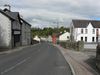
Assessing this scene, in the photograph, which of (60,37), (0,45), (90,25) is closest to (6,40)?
(0,45)

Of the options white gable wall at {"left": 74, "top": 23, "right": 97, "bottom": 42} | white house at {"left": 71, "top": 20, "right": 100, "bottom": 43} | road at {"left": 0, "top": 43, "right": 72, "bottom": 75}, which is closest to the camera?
road at {"left": 0, "top": 43, "right": 72, "bottom": 75}

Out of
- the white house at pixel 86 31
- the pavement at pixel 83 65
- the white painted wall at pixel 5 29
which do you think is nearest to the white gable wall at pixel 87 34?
the white house at pixel 86 31

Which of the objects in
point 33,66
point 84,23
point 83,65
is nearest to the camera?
point 33,66

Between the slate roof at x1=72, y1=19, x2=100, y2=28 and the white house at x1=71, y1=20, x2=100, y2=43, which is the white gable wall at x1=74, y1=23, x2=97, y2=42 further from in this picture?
the slate roof at x1=72, y1=19, x2=100, y2=28

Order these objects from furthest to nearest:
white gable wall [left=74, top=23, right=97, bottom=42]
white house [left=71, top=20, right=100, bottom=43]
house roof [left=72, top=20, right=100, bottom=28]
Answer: house roof [left=72, top=20, right=100, bottom=28] < white house [left=71, top=20, right=100, bottom=43] < white gable wall [left=74, top=23, right=97, bottom=42]

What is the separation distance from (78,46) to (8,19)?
1780 centimetres

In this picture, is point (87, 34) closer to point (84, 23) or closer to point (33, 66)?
point (84, 23)

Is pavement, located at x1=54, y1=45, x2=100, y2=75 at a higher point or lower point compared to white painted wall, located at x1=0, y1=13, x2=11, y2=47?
lower

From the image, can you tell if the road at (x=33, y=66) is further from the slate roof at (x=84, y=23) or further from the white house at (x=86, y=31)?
the slate roof at (x=84, y=23)

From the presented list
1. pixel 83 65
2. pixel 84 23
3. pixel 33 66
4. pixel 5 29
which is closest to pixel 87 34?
pixel 84 23

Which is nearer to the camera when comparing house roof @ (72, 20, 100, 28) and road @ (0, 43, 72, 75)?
road @ (0, 43, 72, 75)

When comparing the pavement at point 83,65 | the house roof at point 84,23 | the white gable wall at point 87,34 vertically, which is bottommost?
Answer: the pavement at point 83,65

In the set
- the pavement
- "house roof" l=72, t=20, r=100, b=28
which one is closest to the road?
the pavement

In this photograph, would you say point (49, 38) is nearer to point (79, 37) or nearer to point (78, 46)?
point (79, 37)
